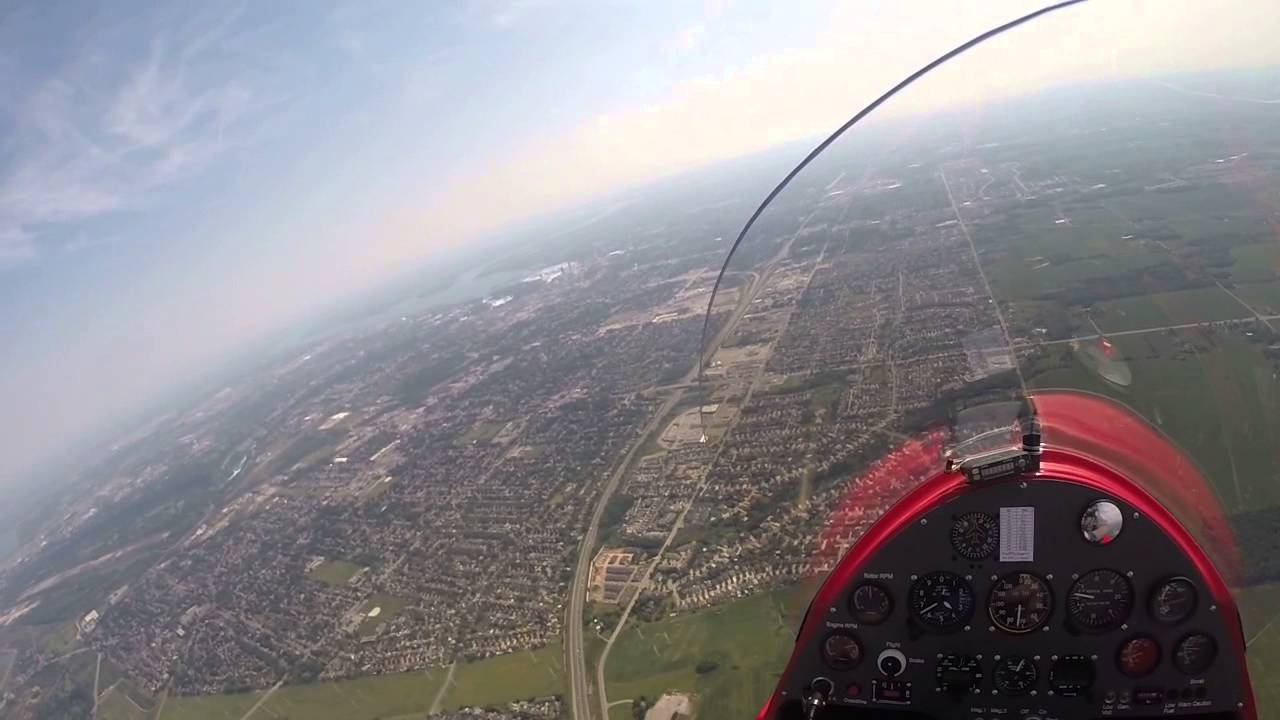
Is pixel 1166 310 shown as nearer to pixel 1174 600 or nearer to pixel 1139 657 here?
pixel 1174 600

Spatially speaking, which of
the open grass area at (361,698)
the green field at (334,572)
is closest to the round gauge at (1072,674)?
A: the open grass area at (361,698)

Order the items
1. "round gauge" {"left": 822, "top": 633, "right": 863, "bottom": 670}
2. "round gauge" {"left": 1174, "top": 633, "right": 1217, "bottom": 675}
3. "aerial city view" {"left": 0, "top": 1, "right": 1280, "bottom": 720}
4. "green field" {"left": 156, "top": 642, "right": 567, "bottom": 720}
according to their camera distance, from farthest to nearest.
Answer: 1. "green field" {"left": 156, "top": 642, "right": 567, "bottom": 720}
2. "aerial city view" {"left": 0, "top": 1, "right": 1280, "bottom": 720}
3. "round gauge" {"left": 822, "top": 633, "right": 863, "bottom": 670}
4. "round gauge" {"left": 1174, "top": 633, "right": 1217, "bottom": 675}

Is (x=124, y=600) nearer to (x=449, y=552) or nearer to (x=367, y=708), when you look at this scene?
(x=449, y=552)

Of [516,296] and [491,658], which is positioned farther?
[516,296]

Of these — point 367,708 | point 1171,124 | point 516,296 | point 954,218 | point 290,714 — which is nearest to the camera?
point 1171,124

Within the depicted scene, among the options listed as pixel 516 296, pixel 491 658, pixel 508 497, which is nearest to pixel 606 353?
pixel 508 497

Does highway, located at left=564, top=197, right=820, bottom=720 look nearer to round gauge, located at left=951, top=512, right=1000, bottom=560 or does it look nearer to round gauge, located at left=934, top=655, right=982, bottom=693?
round gauge, located at left=951, top=512, right=1000, bottom=560

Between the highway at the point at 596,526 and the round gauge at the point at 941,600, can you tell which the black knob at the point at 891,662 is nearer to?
the round gauge at the point at 941,600

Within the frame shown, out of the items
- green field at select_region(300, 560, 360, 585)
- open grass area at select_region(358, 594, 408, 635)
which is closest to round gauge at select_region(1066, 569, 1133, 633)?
open grass area at select_region(358, 594, 408, 635)
